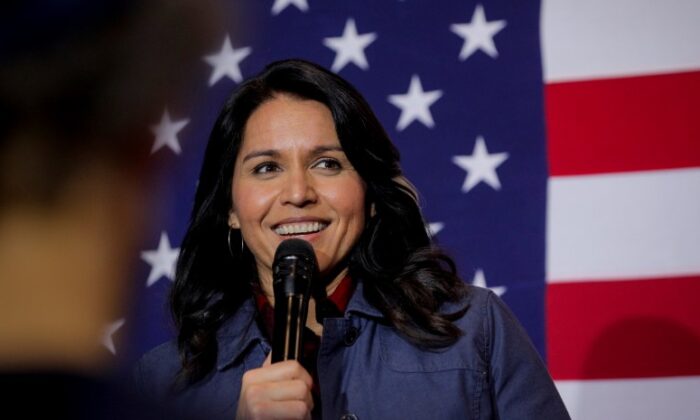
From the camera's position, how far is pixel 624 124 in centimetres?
233

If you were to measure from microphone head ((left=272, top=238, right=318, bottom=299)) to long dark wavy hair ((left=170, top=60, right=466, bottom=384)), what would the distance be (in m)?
0.42

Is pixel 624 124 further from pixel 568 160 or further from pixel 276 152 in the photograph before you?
pixel 276 152

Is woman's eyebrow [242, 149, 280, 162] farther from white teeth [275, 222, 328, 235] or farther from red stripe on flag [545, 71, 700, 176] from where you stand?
red stripe on flag [545, 71, 700, 176]

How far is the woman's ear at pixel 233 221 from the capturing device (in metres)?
2.13

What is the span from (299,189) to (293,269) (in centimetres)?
42

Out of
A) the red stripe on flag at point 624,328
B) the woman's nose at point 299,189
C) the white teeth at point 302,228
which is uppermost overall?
the woman's nose at point 299,189

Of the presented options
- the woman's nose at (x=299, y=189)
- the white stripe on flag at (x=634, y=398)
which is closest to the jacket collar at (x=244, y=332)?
the woman's nose at (x=299, y=189)

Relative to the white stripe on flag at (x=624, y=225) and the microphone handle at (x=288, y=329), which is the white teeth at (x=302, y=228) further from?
the white stripe on flag at (x=624, y=225)

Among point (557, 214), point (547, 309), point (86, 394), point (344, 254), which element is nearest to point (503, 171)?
point (557, 214)

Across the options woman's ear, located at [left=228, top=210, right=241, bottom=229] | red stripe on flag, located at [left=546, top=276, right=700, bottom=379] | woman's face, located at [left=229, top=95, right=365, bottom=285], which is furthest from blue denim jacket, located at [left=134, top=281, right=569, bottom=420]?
red stripe on flag, located at [left=546, top=276, right=700, bottom=379]

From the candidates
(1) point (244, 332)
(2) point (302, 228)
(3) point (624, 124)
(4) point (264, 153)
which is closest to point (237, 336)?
(1) point (244, 332)

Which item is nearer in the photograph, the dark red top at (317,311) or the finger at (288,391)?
the finger at (288,391)

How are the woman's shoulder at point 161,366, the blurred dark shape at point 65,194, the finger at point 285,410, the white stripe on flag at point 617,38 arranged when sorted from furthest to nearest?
1. the white stripe on flag at point 617,38
2. the woman's shoulder at point 161,366
3. the finger at point 285,410
4. the blurred dark shape at point 65,194

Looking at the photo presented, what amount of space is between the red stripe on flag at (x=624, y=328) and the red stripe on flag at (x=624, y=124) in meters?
0.31
